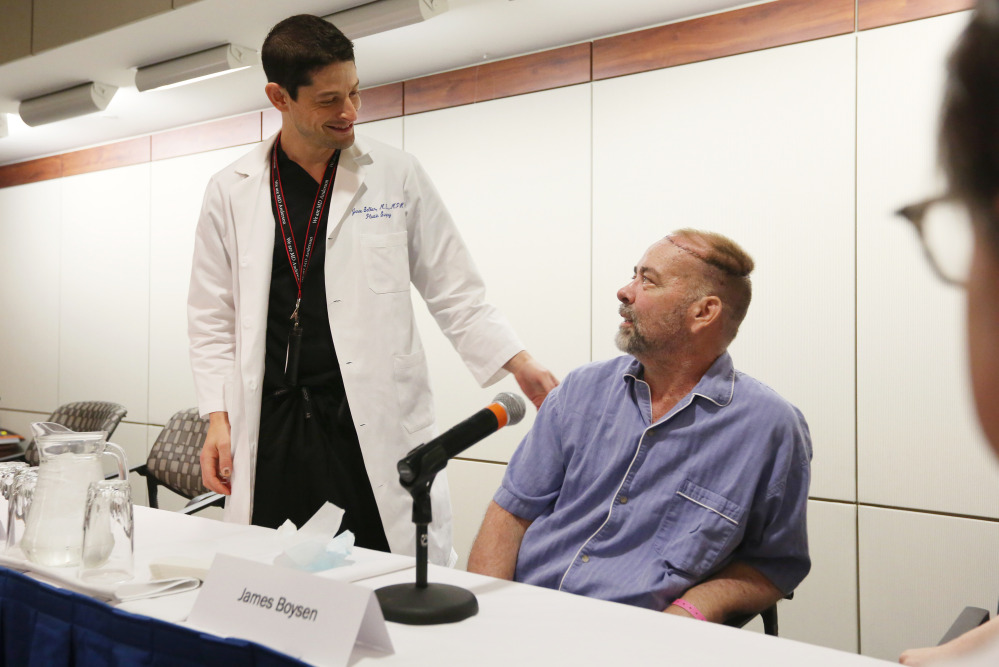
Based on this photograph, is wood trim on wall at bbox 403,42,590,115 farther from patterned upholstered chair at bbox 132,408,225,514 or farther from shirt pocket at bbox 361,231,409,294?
patterned upholstered chair at bbox 132,408,225,514

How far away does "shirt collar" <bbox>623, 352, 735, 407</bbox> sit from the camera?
173 cm

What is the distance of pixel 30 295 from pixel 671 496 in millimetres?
5503

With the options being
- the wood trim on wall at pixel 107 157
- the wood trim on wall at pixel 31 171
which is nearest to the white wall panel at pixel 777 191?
Answer: the wood trim on wall at pixel 107 157

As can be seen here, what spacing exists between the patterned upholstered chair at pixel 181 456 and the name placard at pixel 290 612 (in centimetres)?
258

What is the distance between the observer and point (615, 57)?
332 cm

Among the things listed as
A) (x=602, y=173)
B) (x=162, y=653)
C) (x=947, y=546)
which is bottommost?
(x=947, y=546)

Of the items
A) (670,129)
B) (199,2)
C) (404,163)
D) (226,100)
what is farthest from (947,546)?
(226,100)

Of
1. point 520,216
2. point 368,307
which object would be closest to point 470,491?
point 520,216

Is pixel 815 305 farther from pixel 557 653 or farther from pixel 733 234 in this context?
pixel 557 653

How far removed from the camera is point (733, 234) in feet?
10.0

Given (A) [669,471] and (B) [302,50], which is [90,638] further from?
(B) [302,50]

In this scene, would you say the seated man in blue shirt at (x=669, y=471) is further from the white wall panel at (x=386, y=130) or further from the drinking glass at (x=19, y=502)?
the white wall panel at (x=386, y=130)

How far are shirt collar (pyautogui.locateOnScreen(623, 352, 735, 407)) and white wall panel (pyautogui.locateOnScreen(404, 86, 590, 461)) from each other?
1611 mm

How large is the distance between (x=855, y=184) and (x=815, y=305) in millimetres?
440
